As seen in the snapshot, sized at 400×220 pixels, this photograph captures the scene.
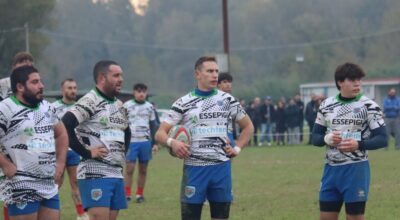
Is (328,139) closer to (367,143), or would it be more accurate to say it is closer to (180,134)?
(367,143)

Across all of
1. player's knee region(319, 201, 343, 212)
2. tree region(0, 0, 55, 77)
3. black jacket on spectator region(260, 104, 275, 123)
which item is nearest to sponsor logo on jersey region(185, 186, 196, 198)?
player's knee region(319, 201, 343, 212)

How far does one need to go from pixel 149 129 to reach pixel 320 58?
227 ft

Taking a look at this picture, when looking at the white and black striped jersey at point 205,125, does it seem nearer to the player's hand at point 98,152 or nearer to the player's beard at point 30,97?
the player's hand at point 98,152

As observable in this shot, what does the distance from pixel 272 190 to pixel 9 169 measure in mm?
10303

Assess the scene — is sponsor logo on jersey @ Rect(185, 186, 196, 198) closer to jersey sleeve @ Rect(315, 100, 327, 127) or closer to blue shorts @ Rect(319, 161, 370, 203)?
blue shorts @ Rect(319, 161, 370, 203)

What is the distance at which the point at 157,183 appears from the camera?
2078 centimetres

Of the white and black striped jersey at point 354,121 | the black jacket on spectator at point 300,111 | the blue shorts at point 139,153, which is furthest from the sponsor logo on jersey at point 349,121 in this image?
the black jacket on spectator at point 300,111

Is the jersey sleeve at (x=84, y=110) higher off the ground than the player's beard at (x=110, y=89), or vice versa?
the player's beard at (x=110, y=89)

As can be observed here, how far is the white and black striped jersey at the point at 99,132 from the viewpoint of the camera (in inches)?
389

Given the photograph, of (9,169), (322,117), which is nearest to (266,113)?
(322,117)

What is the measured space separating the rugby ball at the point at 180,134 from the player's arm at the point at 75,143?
76cm

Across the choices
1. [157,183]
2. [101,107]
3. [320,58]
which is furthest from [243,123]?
[320,58]

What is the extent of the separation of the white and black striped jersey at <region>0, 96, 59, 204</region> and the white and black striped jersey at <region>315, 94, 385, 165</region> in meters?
3.16

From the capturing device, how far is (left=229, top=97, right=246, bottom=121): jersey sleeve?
33.2 feet
